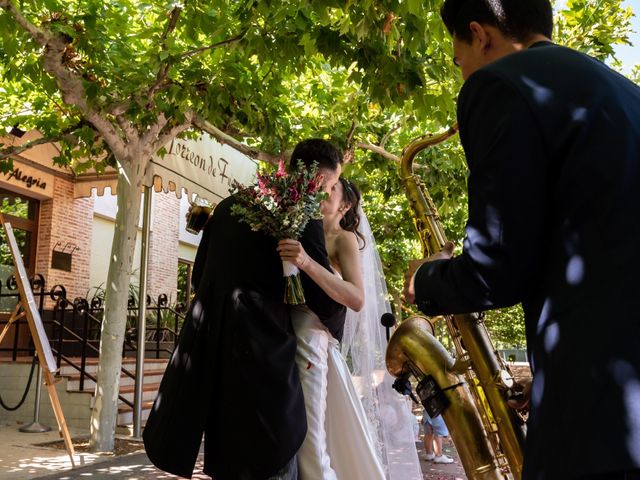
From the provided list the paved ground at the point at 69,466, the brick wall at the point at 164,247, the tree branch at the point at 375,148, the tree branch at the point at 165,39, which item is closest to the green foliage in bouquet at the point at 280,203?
the paved ground at the point at 69,466

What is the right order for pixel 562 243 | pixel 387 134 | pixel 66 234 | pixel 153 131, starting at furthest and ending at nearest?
pixel 66 234 < pixel 387 134 < pixel 153 131 < pixel 562 243

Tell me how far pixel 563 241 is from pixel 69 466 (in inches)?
240

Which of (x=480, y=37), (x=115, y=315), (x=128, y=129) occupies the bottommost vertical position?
(x=115, y=315)

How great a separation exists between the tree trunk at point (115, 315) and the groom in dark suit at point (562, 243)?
20.4ft

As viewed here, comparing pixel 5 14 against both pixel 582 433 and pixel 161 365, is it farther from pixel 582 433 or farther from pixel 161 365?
pixel 161 365

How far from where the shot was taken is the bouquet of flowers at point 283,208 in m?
2.39

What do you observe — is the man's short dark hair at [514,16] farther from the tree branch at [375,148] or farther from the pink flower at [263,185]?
the tree branch at [375,148]

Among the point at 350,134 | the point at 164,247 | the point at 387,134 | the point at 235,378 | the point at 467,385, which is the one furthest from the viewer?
the point at 164,247

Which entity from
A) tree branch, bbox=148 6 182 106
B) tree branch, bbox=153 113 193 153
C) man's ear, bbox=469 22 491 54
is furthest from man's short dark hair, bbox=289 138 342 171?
tree branch, bbox=153 113 193 153

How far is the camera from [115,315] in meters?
6.94

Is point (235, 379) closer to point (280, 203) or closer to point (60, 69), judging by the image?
point (280, 203)

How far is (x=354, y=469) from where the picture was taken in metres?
2.72

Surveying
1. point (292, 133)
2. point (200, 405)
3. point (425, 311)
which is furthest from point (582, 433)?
point (292, 133)

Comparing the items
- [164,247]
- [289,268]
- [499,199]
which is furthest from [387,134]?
[164,247]
